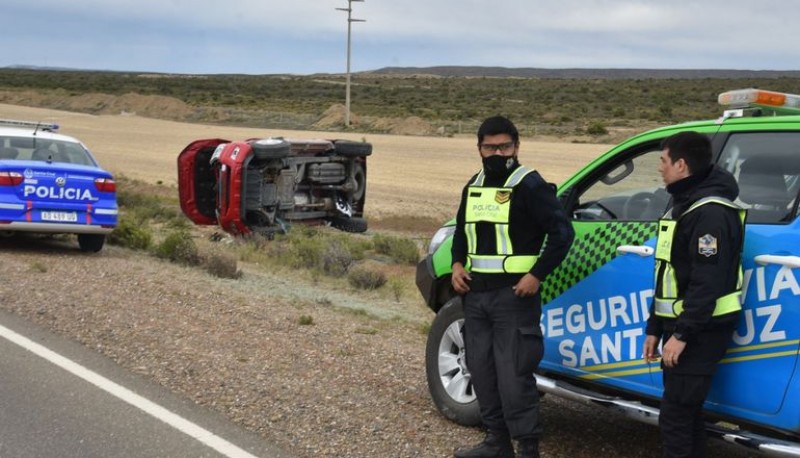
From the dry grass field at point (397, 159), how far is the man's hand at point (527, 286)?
720 inches

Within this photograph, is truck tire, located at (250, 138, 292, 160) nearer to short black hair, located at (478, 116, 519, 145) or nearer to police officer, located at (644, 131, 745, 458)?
short black hair, located at (478, 116, 519, 145)

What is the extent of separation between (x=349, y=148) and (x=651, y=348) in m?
14.7

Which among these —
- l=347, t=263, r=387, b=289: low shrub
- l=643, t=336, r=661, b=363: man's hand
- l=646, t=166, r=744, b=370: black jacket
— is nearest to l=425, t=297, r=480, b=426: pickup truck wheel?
l=643, t=336, r=661, b=363: man's hand

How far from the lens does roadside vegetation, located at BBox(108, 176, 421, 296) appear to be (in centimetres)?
1359

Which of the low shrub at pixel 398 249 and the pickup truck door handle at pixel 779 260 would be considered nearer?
the pickup truck door handle at pixel 779 260

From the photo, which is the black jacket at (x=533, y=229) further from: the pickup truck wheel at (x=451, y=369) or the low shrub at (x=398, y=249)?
the low shrub at (x=398, y=249)

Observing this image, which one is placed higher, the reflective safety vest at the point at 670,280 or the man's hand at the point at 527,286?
the reflective safety vest at the point at 670,280

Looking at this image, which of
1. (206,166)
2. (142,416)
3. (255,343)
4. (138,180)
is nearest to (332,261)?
(206,166)

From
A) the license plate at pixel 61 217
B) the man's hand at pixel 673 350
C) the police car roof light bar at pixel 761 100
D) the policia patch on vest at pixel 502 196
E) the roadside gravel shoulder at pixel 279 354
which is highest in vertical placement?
the police car roof light bar at pixel 761 100

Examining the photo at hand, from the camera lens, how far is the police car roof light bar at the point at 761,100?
5.20 m

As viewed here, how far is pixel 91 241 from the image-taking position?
45.9 feet

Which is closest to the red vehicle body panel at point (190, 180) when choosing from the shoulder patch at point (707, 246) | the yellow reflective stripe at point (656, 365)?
the yellow reflective stripe at point (656, 365)

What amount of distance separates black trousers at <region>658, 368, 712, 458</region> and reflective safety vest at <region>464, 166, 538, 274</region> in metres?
1.00

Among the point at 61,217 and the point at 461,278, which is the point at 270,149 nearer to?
the point at 61,217
